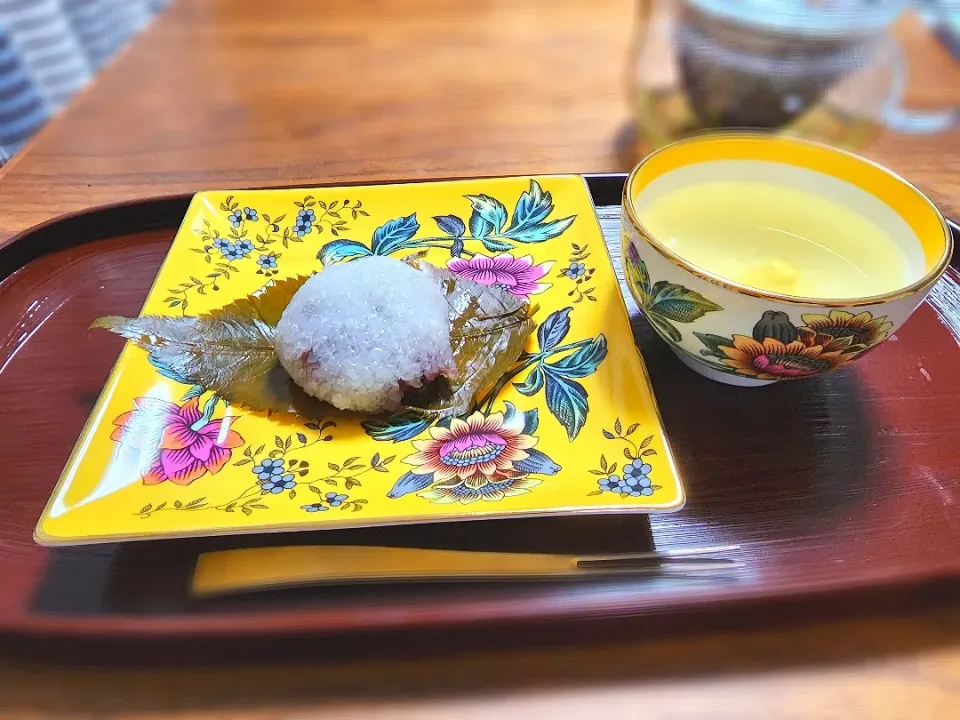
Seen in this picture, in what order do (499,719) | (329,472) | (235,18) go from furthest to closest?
1. (235,18)
2. (329,472)
3. (499,719)

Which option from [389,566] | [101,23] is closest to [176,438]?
[389,566]

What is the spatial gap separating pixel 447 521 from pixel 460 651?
0.09m

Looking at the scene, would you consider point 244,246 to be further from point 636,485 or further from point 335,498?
point 636,485

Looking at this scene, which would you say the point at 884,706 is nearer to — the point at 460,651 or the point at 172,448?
the point at 460,651

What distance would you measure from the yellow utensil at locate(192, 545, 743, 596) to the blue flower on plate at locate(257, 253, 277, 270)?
1.27 ft

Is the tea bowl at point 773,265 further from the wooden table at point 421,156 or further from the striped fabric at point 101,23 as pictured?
the striped fabric at point 101,23

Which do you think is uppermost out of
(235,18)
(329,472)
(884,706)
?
(235,18)

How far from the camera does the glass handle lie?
1.20 meters

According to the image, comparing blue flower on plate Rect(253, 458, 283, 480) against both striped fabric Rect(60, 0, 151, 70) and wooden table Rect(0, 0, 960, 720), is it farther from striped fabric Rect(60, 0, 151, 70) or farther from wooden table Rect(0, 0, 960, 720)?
striped fabric Rect(60, 0, 151, 70)

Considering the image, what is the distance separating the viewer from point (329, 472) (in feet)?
2.07

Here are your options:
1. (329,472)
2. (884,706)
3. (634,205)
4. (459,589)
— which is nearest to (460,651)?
(459,589)

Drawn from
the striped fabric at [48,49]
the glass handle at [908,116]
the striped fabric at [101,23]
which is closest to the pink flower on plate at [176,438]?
the glass handle at [908,116]

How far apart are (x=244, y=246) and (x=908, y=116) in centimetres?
113

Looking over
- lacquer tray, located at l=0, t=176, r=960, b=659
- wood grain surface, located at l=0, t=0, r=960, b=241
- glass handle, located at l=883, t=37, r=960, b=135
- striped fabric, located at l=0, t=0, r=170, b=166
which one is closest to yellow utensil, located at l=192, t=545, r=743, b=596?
lacquer tray, located at l=0, t=176, r=960, b=659
